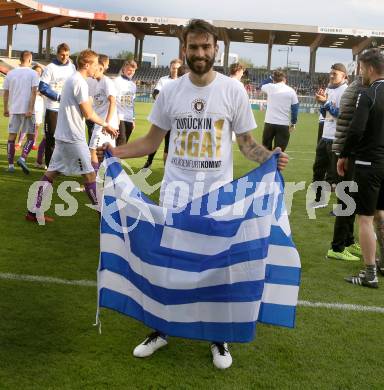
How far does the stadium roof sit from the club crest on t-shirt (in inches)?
1843

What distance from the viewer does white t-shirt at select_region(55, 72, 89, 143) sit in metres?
6.27

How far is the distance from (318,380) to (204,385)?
0.66m

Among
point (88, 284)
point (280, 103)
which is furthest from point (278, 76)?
point (88, 284)

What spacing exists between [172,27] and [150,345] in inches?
2225

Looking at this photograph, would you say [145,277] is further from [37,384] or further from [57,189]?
[57,189]

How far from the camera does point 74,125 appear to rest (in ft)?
20.8

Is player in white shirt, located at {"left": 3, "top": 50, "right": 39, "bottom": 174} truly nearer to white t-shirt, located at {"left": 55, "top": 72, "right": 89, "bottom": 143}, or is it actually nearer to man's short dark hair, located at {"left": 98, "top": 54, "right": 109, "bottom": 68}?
man's short dark hair, located at {"left": 98, "top": 54, "right": 109, "bottom": 68}

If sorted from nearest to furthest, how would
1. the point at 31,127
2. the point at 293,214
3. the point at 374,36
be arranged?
1. the point at 293,214
2. the point at 31,127
3. the point at 374,36

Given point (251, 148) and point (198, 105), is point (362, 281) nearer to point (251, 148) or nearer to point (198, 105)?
point (251, 148)

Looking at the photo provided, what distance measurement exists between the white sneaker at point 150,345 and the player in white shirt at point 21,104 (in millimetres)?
6728

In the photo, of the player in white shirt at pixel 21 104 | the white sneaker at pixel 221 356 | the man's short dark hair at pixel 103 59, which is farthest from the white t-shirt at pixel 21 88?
the white sneaker at pixel 221 356

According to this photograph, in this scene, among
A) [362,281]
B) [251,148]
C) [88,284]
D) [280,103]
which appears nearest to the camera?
[251,148]

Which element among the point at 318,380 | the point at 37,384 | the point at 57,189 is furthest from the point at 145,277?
the point at 57,189

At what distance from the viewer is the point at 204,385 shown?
3150mm
